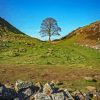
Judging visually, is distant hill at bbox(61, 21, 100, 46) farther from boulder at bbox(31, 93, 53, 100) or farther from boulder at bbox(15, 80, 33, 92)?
boulder at bbox(31, 93, 53, 100)

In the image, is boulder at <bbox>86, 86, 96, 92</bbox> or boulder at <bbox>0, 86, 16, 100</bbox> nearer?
boulder at <bbox>0, 86, 16, 100</bbox>

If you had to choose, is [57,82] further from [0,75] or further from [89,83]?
→ [0,75]

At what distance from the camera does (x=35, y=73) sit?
29.6 metres

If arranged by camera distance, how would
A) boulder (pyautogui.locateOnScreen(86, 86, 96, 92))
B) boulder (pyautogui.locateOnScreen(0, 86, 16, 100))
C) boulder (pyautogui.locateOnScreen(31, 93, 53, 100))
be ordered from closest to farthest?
boulder (pyautogui.locateOnScreen(31, 93, 53, 100)) → boulder (pyautogui.locateOnScreen(0, 86, 16, 100)) → boulder (pyautogui.locateOnScreen(86, 86, 96, 92))

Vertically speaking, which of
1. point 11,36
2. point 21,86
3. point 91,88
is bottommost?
point 91,88

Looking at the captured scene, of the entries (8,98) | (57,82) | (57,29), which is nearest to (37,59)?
(57,82)

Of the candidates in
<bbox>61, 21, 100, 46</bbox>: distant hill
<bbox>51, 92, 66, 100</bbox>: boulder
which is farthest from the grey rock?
<bbox>61, 21, 100, 46</bbox>: distant hill

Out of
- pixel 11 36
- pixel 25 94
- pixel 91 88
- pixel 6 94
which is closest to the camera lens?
pixel 6 94

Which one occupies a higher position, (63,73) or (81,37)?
(81,37)

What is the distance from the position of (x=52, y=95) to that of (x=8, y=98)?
2.94 m

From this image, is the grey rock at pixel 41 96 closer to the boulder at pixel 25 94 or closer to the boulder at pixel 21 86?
the boulder at pixel 25 94

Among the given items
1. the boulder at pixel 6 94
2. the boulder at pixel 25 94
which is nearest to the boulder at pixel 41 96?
the boulder at pixel 25 94

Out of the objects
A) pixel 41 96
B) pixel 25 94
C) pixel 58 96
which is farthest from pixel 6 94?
pixel 58 96

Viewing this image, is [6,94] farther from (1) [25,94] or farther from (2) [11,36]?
(2) [11,36]
